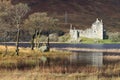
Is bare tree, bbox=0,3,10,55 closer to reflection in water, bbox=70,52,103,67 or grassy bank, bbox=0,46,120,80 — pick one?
grassy bank, bbox=0,46,120,80

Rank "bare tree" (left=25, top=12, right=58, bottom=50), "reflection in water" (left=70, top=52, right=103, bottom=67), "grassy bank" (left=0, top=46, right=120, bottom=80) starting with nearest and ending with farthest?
"grassy bank" (left=0, top=46, right=120, bottom=80)
"reflection in water" (left=70, top=52, right=103, bottom=67)
"bare tree" (left=25, top=12, right=58, bottom=50)

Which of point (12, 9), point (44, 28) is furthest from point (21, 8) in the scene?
point (44, 28)

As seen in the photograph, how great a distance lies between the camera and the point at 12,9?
335 ft

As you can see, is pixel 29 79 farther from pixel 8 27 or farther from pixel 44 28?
pixel 44 28

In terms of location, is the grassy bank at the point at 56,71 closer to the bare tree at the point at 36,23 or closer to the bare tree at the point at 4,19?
the bare tree at the point at 4,19

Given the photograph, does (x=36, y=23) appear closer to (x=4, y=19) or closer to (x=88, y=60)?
(x=4, y=19)

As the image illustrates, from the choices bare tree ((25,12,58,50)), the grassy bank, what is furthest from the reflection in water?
bare tree ((25,12,58,50))

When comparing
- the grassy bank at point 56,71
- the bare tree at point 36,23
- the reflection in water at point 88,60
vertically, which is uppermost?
the bare tree at point 36,23

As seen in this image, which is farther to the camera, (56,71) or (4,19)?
(4,19)

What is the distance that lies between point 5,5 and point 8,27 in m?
6.24

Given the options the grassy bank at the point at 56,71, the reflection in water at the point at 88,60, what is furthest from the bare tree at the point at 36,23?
the grassy bank at the point at 56,71

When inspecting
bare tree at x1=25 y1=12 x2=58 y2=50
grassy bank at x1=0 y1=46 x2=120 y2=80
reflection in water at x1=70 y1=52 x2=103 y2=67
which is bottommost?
reflection in water at x1=70 y1=52 x2=103 y2=67

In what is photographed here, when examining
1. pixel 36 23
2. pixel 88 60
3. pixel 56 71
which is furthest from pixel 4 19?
pixel 56 71

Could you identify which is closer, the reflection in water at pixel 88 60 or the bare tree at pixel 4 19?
the reflection in water at pixel 88 60
